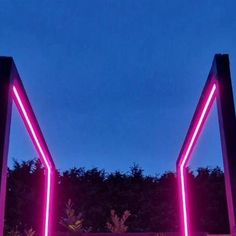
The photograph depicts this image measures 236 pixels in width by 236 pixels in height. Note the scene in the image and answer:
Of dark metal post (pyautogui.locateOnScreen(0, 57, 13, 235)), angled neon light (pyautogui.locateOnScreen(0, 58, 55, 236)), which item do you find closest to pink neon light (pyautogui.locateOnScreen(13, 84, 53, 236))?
angled neon light (pyautogui.locateOnScreen(0, 58, 55, 236))

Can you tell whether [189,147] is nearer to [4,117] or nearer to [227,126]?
[227,126]

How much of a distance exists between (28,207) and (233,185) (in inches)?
418

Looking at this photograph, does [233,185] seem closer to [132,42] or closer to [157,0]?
[157,0]

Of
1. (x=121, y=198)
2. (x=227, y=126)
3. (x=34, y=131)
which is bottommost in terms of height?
(x=227, y=126)

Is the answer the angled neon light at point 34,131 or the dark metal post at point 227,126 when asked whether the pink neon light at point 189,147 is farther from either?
the angled neon light at point 34,131

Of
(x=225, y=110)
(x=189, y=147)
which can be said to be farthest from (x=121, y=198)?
(x=225, y=110)

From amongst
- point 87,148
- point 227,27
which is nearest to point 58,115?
point 87,148

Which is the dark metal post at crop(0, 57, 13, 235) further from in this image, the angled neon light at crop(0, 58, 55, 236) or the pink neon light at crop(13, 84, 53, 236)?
the pink neon light at crop(13, 84, 53, 236)

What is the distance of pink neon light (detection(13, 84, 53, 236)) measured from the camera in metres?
2.97

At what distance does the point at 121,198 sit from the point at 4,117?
10427 millimetres

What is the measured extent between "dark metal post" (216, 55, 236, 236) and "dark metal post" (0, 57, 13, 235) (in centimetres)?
119

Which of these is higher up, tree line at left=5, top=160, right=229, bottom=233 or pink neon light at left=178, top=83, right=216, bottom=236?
tree line at left=5, top=160, right=229, bottom=233

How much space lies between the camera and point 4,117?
2.43 meters

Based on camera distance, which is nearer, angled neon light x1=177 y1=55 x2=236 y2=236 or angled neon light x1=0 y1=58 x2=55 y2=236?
angled neon light x1=177 y1=55 x2=236 y2=236
